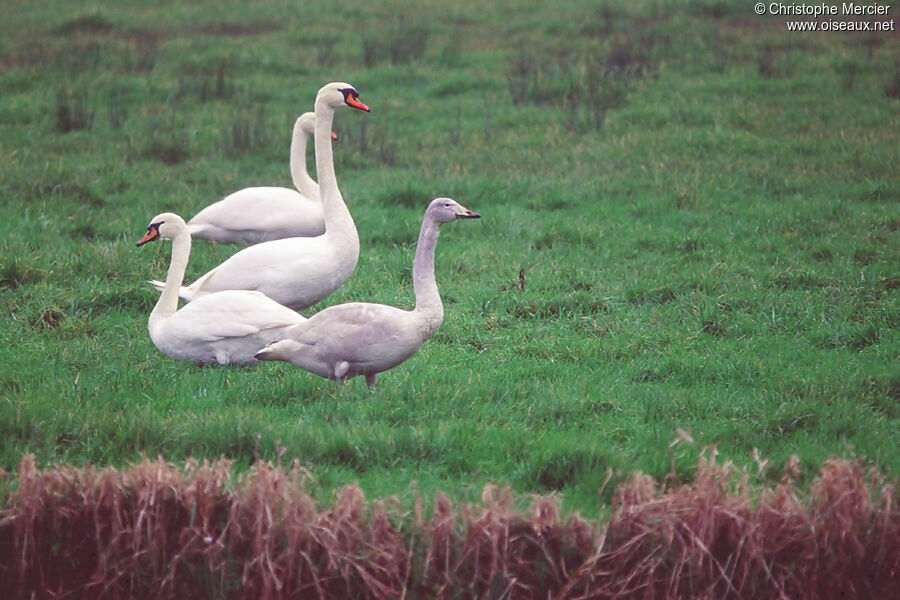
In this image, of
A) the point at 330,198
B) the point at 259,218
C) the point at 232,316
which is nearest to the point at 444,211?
the point at 232,316

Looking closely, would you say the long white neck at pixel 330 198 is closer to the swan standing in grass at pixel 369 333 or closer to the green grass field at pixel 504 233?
the green grass field at pixel 504 233

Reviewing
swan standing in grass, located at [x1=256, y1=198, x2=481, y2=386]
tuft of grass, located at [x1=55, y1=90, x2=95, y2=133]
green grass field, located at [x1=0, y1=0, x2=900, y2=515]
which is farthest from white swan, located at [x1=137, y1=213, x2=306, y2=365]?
tuft of grass, located at [x1=55, y1=90, x2=95, y2=133]

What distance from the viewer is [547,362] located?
6777 mm

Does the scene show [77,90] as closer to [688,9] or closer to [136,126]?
[136,126]

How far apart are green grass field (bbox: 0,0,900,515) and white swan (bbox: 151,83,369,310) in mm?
698

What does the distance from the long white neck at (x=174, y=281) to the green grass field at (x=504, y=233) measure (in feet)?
0.87

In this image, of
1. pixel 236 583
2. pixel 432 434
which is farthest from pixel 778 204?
pixel 236 583

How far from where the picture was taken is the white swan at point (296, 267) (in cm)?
720

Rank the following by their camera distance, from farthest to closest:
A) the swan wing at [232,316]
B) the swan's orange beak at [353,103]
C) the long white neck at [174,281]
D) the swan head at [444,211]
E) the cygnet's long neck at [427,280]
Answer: the swan's orange beak at [353,103] < the long white neck at [174,281] < the swan wing at [232,316] < the swan head at [444,211] < the cygnet's long neck at [427,280]

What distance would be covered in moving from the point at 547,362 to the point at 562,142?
592cm

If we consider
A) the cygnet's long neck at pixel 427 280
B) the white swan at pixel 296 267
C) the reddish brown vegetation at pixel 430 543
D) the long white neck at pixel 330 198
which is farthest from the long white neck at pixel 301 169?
the reddish brown vegetation at pixel 430 543

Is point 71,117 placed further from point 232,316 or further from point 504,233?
point 232,316

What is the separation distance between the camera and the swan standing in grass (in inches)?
Result: 232

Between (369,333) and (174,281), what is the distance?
1.90m
